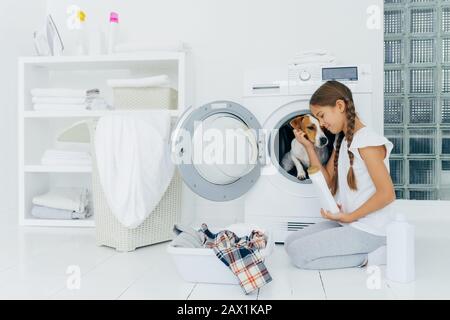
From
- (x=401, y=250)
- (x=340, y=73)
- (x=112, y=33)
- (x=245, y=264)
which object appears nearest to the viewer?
(x=245, y=264)

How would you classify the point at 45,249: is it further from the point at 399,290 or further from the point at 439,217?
the point at 439,217

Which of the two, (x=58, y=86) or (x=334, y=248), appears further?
(x=58, y=86)

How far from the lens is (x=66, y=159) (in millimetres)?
2523

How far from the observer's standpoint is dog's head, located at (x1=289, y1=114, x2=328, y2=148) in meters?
1.96

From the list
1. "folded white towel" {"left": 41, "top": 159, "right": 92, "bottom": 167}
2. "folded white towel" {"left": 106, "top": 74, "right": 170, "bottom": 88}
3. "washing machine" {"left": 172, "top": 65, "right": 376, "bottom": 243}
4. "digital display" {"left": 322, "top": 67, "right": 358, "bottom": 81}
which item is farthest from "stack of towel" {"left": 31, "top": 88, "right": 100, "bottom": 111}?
"digital display" {"left": 322, "top": 67, "right": 358, "bottom": 81}

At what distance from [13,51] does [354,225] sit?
2.26 metres

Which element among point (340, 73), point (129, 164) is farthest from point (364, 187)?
point (129, 164)

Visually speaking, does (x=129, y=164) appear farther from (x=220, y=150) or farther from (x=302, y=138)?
(x=302, y=138)

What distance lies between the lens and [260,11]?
2.76 meters

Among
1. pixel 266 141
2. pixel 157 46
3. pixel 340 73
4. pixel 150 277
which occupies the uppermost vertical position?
pixel 157 46

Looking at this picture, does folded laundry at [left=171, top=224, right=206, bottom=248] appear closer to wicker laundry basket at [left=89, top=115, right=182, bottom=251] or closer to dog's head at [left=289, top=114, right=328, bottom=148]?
wicker laundry basket at [left=89, top=115, right=182, bottom=251]

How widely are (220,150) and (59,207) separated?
109cm
